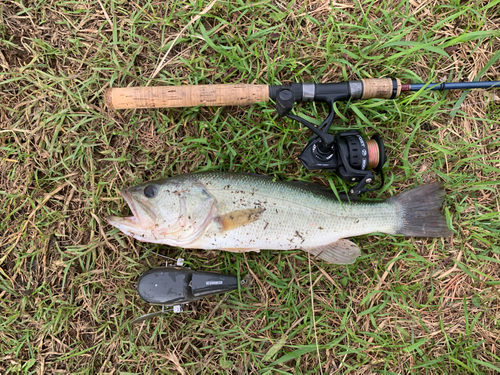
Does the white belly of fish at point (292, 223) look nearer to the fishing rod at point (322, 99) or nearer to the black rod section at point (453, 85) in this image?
the fishing rod at point (322, 99)

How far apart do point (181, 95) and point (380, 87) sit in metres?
1.82

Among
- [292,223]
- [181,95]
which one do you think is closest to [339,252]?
[292,223]

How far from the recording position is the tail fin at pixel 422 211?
283 cm

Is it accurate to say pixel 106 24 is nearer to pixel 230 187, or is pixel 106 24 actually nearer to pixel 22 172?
pixel 22 172

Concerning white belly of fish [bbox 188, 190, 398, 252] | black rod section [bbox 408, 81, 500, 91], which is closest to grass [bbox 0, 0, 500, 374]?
black rod section [bbox 408, 81, 500, 91]

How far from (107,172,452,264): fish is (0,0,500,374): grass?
0.76 feet

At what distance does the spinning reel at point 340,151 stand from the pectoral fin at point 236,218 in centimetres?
66

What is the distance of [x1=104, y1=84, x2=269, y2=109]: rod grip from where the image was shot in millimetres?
2680

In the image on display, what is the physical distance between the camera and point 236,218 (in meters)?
2.62

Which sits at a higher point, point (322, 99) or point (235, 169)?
point (322, 99)

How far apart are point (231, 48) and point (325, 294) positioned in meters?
2.67

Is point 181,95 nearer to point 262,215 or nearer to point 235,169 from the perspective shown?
point 235,169

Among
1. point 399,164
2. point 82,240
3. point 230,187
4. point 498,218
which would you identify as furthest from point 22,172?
point 498,218

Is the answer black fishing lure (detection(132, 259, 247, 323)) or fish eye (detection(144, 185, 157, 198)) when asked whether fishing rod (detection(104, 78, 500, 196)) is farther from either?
black fishing lure (detection(132, 259, 247, 323))
